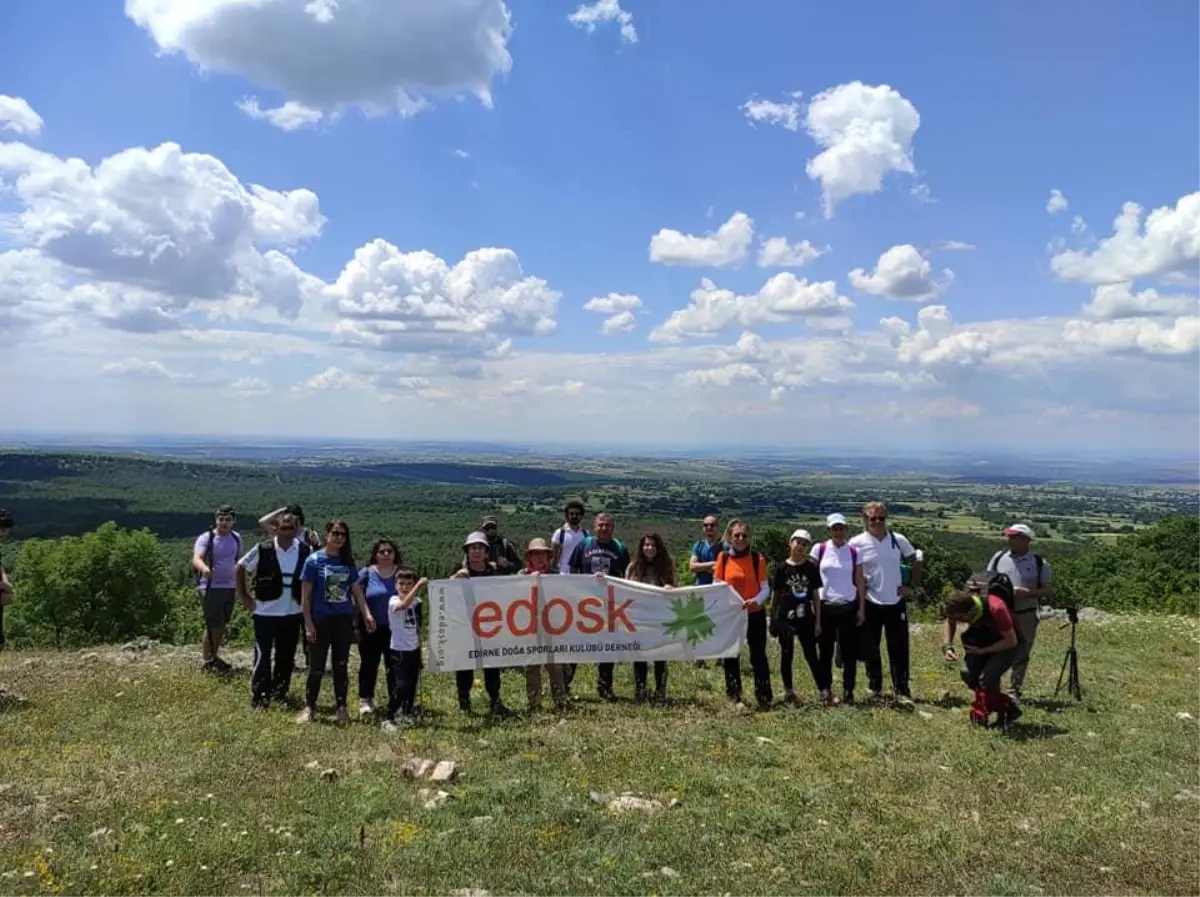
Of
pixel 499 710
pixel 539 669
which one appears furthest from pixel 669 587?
pixel 499 710

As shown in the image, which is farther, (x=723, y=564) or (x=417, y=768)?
(x=723, y=564)

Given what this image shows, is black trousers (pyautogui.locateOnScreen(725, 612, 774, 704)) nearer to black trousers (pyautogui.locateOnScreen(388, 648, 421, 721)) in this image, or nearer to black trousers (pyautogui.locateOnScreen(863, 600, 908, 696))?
black trousers (pyautogui.locateOnScreen(863, 600, 908, 696))

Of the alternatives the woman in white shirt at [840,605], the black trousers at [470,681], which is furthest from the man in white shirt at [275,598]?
the woman in white shirt at [840,605]

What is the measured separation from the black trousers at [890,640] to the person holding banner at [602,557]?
3165mm

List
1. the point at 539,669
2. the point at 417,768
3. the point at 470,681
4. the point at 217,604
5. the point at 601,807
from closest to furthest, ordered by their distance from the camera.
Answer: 1. the point at 601,807
2. the point at 417,768
3. the point at 470,681
4. the point at 539,669
5. the point at 217,604

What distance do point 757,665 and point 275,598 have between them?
595cm

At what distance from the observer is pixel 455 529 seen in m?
127

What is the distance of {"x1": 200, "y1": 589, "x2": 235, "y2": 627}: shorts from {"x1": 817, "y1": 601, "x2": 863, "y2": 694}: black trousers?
8244mm

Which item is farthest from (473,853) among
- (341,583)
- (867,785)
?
(341,583)

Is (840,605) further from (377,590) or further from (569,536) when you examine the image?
(377,590)

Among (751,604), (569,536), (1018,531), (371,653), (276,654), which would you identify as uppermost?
(1018,531)

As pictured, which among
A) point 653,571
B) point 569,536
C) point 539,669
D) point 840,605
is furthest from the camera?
→ point 569,536

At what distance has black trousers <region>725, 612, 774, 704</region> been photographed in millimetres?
10156

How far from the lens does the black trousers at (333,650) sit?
9.31m
